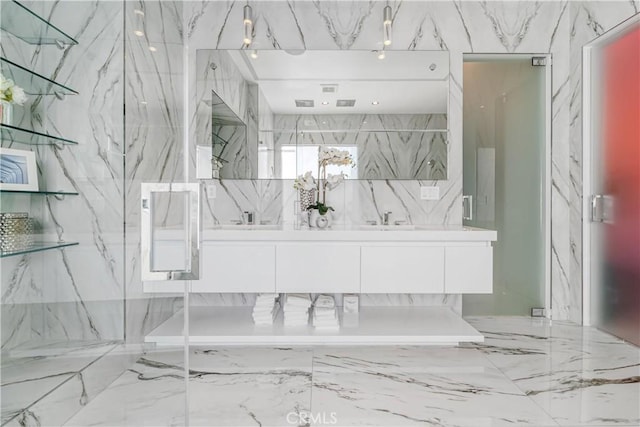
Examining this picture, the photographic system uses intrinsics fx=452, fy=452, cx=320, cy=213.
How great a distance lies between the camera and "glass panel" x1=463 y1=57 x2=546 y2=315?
3.57 meters

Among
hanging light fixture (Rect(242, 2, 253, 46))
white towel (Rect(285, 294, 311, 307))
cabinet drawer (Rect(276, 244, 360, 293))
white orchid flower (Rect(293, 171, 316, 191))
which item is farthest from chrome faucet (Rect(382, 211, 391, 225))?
hanging light fixture (Rect(242, 2, 253, 46))

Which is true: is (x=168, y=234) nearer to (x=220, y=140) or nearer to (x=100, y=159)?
(x=100, y=159)

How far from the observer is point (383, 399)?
2076mm

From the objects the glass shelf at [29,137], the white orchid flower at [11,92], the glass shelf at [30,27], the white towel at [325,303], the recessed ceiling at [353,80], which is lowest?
the white towel at [325,303]

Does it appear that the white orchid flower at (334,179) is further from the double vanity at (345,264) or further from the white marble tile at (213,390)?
the white marble tile at (213,390)

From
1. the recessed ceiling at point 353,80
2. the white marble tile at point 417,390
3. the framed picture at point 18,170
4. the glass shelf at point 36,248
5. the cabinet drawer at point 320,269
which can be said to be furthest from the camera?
the recessed ceiling at point 353,80

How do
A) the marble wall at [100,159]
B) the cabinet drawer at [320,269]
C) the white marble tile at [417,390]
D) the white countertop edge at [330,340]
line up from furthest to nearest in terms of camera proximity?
the cabinet drawer at [320,269]
the white countertop edge at [330,340]
the white marble tile at [417,390]
the marble wall at [100,159]

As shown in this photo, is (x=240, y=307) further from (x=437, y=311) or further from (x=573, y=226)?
(x=573, y=226)

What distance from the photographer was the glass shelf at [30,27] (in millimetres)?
1340

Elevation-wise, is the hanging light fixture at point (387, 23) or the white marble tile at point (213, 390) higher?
the hanging light fixture at point (387, 23)

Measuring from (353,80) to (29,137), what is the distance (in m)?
2.40

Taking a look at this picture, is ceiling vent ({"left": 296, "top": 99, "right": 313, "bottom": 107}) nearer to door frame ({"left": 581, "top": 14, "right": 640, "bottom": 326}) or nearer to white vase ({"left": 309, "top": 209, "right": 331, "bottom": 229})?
white vase ({"left": 309, "top": 209, "right": 331, "bottom": 229})

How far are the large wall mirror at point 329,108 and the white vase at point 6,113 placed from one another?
197cm

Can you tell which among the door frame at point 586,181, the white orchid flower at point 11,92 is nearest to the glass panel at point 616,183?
the door frame at point 586,181
